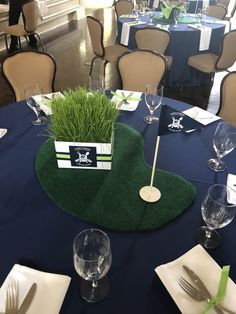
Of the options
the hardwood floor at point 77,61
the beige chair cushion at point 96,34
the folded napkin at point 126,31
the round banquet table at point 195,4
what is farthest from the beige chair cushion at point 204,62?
the round banquet table at point 195,4

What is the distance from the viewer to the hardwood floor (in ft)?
12.1

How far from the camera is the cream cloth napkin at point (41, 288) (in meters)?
0.77

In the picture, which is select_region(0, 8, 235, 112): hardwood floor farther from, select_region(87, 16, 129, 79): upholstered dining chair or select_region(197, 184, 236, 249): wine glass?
select_region(197, 184, 236, 249): wine glass

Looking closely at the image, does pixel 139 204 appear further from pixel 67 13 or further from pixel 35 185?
pixel 67 13

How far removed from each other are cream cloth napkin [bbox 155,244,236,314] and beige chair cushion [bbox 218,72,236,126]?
1.38 m

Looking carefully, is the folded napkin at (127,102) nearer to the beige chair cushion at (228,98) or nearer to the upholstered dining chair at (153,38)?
the beige chair cushion at (228,98)

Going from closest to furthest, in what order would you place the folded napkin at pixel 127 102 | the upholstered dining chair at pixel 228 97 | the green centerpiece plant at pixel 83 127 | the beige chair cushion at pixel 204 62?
the green centerpiece plant at pixel 83 127 < the folded napkin at pixel 127 102 < the upholstered dining chair at pixel 228 97 < the beige chair cushion at pixel 204 62

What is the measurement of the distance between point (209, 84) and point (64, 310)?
3728 mm

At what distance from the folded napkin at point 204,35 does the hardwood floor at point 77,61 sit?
0.58 meters

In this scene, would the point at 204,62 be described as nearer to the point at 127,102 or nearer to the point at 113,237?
the point at 127,102

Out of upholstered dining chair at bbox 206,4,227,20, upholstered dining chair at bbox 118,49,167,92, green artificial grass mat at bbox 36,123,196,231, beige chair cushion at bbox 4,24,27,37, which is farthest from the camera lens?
upholstered dining chair at bbox 206,4,227,20

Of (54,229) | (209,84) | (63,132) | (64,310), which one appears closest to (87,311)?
(64,310)

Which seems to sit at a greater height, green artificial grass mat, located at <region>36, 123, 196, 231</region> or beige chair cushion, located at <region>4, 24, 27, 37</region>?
green artificial grass mat, located at <region>36, 123, 196, 231</region>

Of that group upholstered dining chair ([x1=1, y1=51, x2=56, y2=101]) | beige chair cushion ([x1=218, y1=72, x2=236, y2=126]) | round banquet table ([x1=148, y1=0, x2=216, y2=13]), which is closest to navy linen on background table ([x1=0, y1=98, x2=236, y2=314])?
beige chair cushion ([x1=218, y1=72, x2=236, y2=126])
